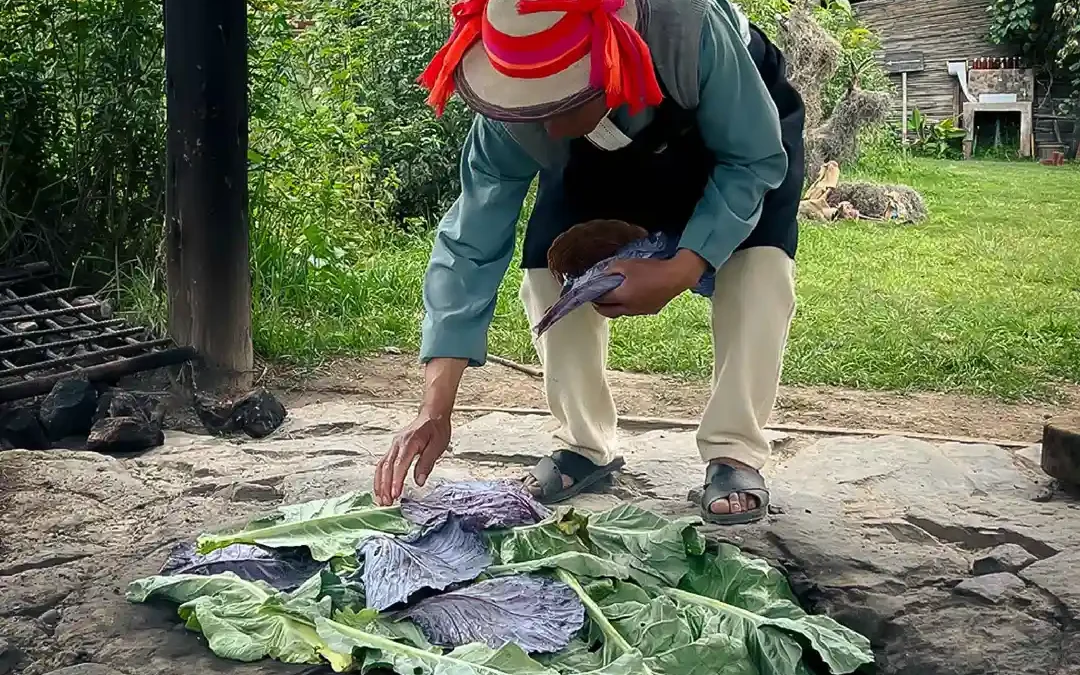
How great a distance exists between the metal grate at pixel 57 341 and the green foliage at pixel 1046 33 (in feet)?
41.8

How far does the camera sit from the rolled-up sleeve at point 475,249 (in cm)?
272

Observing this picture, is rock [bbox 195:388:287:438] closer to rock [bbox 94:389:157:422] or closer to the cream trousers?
rock [bbox 94:389:157:422]

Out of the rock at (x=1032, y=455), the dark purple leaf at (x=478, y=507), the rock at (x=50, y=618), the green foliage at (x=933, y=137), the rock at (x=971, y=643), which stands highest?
the green foliage at (x=933, y=137)

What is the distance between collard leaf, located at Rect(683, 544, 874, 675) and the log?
1079mm

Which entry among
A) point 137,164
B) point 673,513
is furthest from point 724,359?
point 137,164

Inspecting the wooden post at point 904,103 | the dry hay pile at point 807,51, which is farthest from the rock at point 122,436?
the wooden post at point 904,103

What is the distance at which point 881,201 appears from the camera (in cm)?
986

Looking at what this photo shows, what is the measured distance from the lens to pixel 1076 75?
14.8 metres

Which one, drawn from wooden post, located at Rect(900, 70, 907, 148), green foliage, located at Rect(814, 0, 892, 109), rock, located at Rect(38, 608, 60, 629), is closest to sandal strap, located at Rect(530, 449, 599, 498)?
rock, located at Rect(38, 608, 60, 629)

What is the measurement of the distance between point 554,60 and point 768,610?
3.71 feet

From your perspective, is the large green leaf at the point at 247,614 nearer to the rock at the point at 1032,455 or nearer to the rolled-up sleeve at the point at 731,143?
the rolled-up sleeve at the point at 731,143

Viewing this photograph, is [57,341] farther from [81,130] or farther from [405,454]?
[405,454]

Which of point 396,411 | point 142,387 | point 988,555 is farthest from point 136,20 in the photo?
point 988,555

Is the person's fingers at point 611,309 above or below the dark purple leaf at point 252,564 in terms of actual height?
above
